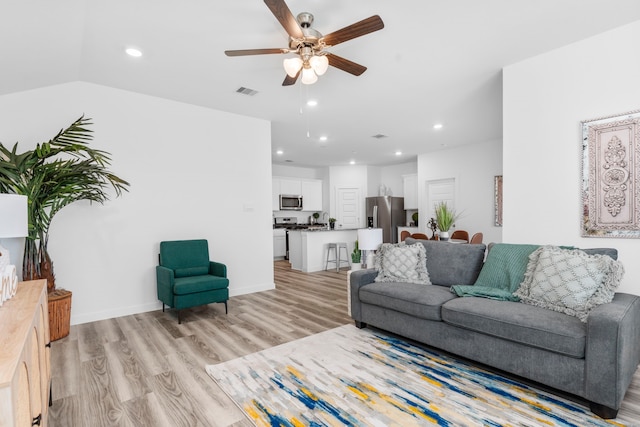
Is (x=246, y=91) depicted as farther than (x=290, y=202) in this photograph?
No

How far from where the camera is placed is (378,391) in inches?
85.8

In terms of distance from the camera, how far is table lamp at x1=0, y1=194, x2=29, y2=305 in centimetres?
169

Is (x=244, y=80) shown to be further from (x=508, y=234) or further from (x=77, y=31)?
(x=508, y=234)

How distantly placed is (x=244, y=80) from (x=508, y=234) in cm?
327

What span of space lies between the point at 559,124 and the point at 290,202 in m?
6.72

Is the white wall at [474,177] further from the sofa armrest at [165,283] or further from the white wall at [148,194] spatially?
the sofa armrest at [165,283]

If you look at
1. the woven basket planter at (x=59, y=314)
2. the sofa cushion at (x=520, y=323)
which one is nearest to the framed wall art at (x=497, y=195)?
the sofa cushion at (x=520, y=323)

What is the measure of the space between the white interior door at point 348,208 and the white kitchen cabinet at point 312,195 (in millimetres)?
605

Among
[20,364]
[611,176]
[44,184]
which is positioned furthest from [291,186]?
[20,364]

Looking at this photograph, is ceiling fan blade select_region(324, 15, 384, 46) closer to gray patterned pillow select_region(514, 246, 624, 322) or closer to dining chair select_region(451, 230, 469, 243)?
gray patterned pillow select_region(514, 246, 624, 322)

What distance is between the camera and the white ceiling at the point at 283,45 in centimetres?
235

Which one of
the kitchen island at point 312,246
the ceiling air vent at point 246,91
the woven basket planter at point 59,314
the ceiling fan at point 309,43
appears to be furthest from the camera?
the kitchen island at point 312,246

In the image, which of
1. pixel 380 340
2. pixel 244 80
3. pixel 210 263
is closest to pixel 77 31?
pixel 244 80

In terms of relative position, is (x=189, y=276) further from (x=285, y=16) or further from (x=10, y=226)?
(x=285, y=16)
